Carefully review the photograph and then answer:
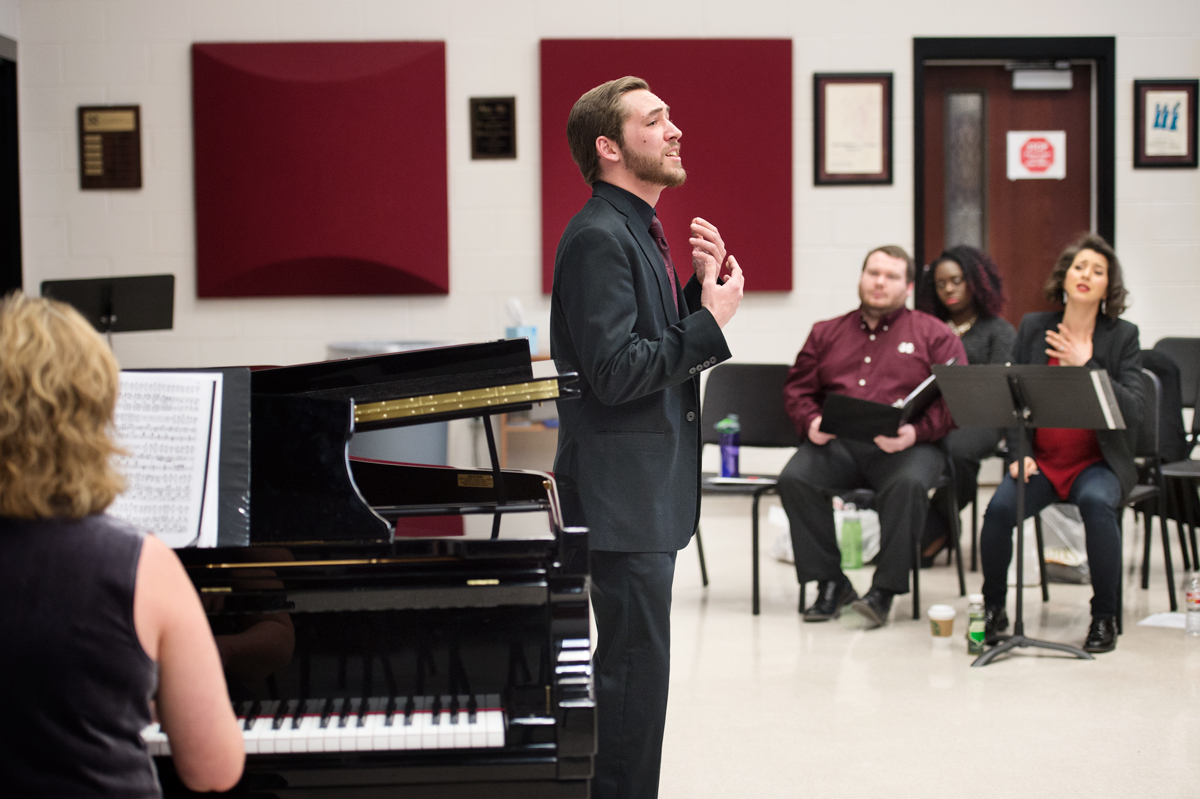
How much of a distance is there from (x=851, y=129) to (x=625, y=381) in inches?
163

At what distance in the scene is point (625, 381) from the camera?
1711mm

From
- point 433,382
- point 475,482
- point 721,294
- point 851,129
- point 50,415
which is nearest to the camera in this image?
point 50,415

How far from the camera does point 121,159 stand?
5328 mm

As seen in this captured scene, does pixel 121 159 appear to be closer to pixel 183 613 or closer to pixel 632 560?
pixel 632 560

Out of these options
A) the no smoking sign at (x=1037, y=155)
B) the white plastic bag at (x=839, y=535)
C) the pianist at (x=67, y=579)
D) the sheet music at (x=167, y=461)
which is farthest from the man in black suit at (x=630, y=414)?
the no smoking sign at (x=1037, y=155)

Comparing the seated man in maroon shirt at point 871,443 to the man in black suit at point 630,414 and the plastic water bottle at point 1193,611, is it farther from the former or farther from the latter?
the man in black suit at point 630,414

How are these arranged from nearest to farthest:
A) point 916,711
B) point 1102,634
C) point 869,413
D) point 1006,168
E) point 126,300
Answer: point 916,711, point 1102,634, point 869,413, point 126,300, point 1006,168

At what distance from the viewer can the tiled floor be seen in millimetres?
2314

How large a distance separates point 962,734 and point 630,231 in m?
1.54

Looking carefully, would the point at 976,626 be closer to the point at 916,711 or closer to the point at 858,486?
the point at 916,711

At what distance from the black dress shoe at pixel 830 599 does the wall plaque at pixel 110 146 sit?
385 centimetres

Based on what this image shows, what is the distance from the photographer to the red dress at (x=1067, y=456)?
11.1ft

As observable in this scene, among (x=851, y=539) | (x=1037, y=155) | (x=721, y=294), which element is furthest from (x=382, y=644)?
(x=1037, y=155)

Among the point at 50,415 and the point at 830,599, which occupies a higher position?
the point at 50,415
